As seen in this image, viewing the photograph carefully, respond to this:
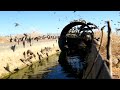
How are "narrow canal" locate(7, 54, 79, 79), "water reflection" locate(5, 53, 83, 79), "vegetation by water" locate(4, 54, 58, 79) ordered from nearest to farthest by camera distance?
"water reflection" locate(5, 53, 83, 79) → "narrow canal" locate(7, 54, 79, 79) → "vegetation by water" locate(4, 54, 58, 79)

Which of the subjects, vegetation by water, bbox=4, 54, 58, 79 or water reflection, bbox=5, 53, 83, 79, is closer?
water reflection, bbox=5, 53, 83, 79

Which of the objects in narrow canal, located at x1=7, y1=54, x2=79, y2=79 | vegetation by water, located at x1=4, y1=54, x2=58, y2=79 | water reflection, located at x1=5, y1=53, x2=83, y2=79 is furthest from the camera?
vegetation by water, located at x1=4, y1=54, x2=58, y2=79

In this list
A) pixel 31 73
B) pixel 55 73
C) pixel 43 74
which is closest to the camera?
pixel 55 73

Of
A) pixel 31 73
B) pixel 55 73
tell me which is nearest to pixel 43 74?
pixel 55 73

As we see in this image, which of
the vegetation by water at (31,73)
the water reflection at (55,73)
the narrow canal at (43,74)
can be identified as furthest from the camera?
the vegetation by water at (31,73)

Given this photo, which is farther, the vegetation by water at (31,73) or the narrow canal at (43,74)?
the vegetation by water at (31,73)

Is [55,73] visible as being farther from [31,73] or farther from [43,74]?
[31,73]

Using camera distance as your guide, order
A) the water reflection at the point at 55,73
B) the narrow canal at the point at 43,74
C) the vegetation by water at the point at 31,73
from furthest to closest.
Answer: the vegetation by water at the point at 31,73 < the narrow canal at the point at 43,74 < the water reflection at the point at 55,73
